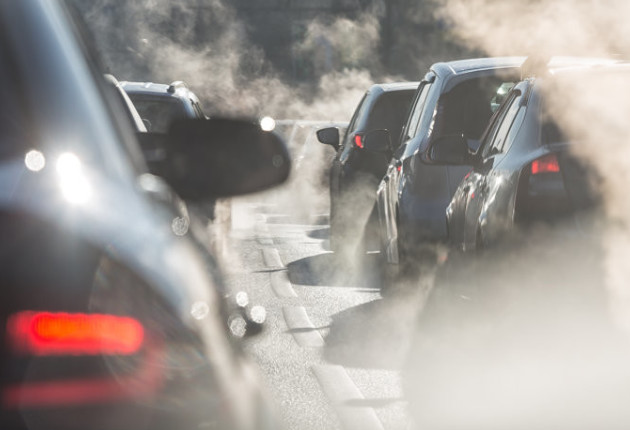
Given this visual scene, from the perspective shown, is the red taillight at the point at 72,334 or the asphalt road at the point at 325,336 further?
the asphalt road at the point at 325,336

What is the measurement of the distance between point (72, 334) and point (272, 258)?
12.0 meters

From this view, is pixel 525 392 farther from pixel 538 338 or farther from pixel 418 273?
pixel 418 273

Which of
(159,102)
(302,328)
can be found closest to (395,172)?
(302,328)

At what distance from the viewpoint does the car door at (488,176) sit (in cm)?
608

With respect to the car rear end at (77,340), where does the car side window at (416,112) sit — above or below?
above

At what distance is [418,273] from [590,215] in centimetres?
395

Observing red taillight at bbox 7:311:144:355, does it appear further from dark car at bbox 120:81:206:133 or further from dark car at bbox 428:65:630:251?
dark car at bbox 120:81:206:133

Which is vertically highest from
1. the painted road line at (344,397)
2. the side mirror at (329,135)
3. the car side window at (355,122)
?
the side mirror at (329,135)

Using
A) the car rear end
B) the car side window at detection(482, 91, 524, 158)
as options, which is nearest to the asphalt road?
the car rear end

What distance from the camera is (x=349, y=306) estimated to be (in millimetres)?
9609

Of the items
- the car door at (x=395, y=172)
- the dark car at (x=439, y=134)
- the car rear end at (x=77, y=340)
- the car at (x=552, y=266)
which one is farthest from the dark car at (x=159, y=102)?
the car rear end at (x=77, y=340)

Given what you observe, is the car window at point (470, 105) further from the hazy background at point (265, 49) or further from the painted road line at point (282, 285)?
the hazy background at point (265, 49)

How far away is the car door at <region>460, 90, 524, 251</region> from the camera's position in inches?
239

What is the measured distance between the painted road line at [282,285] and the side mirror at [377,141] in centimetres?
120
